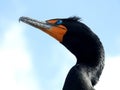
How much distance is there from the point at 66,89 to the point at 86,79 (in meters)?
0.42

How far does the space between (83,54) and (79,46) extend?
275 mm

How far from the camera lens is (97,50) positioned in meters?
10.1

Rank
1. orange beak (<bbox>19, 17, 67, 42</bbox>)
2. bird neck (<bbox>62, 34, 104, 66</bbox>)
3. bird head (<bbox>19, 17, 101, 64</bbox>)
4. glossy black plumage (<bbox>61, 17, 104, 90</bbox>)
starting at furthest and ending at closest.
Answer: orange beak (<bbox>19, 17, 67, 42</bbox>) → bird head (<bbox>19, 17, 101, 64</bbox>) → bird neck (<bbox>62, 34, 104, 66</bbox>) → glossy black plumage (<bbox>61, 17, 104, 90</bbox>)

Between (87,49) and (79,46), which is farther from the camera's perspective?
(79,46)

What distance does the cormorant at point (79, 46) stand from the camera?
917cm

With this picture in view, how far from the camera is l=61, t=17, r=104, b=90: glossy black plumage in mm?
9125

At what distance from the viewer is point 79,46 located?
34.2 feet

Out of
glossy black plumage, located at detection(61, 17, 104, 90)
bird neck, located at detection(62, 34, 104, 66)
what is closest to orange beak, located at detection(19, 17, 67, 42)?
glossy black plumage, located at detection(61, 17, 104, 90)

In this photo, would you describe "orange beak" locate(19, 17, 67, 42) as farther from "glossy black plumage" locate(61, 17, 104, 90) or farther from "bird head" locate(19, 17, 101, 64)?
"glossy black plumage" locate(61, 17, 104, 90)

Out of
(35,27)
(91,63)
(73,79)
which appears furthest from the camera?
(35,27)

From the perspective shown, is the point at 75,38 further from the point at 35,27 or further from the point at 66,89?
the point at 66,89

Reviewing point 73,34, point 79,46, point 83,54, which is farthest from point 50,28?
point 83,54

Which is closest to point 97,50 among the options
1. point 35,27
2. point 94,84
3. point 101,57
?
point 101,57

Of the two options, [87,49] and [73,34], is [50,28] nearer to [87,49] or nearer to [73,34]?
[73,34]
